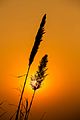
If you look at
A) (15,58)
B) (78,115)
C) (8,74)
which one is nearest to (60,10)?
(15,58)

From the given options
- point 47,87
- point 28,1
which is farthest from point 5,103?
point 28,1

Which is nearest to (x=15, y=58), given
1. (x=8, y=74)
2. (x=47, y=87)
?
(x=8, y=74)

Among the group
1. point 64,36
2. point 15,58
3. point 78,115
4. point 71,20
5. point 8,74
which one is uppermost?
point 71,20

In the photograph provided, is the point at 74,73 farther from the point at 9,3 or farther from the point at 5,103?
the point at 9,3

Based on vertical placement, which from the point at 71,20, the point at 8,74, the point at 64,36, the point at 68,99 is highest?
the point at 71,20

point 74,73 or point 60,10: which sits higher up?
point 60,10

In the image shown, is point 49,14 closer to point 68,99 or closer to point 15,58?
point 15,58

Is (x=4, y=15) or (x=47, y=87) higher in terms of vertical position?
(x=4, y=15)

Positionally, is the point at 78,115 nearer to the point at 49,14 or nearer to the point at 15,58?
the point at 15,58
